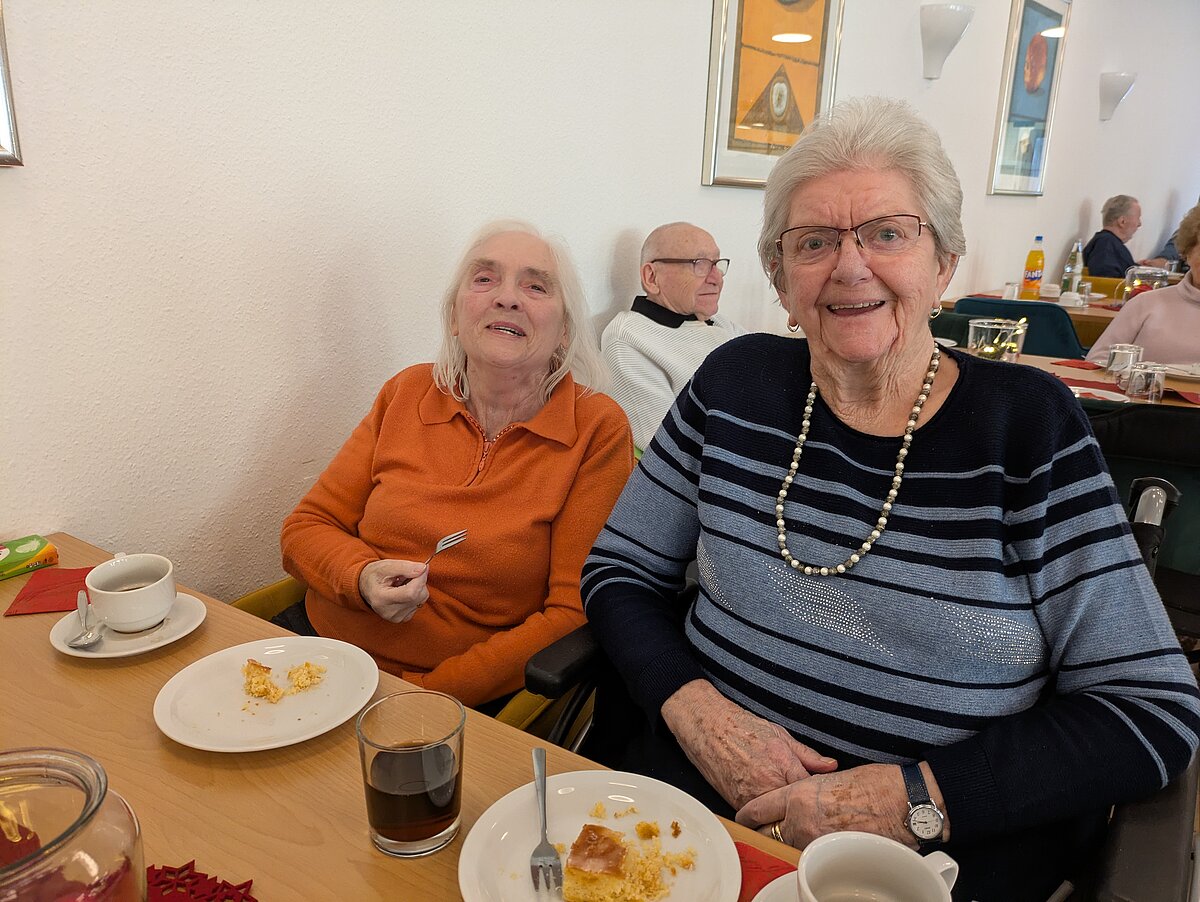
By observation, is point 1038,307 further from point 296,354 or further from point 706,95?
point 296,354

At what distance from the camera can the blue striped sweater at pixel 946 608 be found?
0.90 meters

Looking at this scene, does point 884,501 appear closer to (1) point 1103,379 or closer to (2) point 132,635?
(2) point 132,635

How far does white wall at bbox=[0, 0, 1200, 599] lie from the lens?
4.25 ft

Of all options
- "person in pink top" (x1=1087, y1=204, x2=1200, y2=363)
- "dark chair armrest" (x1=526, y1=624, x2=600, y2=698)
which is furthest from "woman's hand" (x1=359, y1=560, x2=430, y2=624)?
"person in pink top" (x1=1087, y1=204, x2=1200, y2=363)

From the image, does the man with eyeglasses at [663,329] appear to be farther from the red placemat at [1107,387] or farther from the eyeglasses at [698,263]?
the red placemat at [1107,387]


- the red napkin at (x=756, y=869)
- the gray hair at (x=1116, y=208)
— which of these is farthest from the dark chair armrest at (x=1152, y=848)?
the gray hair at (x=1116, y=208)

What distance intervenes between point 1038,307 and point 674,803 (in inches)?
126

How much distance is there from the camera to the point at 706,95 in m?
2.65

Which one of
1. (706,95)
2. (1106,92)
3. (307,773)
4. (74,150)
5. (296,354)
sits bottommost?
(307,773)

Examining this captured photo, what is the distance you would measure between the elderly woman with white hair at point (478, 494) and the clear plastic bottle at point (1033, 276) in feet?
13.1

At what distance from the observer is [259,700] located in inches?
35.2

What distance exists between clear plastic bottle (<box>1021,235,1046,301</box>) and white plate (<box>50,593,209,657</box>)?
4.76 meters

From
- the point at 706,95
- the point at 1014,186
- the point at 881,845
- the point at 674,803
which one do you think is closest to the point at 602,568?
the point at 674,803

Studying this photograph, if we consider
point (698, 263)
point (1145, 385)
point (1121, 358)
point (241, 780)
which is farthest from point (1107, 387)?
point (241, 780)
